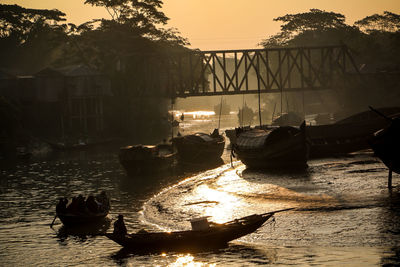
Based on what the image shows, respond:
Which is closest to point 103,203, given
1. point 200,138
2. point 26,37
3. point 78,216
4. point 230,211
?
point 78,216

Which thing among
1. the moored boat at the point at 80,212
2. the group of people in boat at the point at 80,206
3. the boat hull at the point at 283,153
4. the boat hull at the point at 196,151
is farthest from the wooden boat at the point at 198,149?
the moored boat at the point at 80,212

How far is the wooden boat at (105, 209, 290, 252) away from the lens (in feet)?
82.3

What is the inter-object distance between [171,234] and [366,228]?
29.7 ft

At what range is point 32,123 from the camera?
8369cm

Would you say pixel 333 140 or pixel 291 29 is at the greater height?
pixel 291 29

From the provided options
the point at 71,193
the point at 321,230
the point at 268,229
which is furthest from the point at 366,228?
the point at 71,193

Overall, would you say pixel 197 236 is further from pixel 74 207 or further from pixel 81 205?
pixel 74 207

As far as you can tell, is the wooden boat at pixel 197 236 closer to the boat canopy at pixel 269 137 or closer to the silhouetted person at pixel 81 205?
the silhouetted person at pixel 81 205

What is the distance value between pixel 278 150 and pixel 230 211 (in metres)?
16.4

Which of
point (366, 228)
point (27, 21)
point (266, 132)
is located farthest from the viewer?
point (27, 21)

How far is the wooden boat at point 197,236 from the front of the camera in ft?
82.3

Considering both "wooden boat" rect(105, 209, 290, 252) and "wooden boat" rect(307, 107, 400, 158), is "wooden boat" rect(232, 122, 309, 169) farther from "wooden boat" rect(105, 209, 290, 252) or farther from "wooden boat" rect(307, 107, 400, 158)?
"wooden boat" rect(105, 209, 290, 252)

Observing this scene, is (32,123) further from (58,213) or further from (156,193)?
(58,213)

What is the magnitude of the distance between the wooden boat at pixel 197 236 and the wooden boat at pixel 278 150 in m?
23.6
